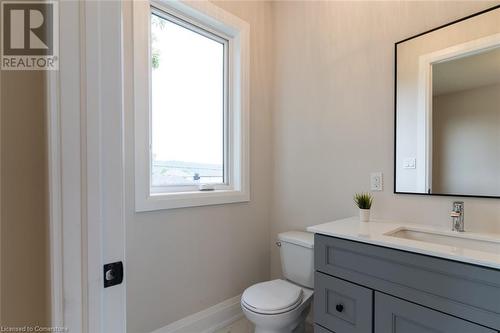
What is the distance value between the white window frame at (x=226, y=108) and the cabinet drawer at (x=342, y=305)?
924 mm

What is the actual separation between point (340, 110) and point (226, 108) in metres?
0.88

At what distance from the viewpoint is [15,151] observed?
0.51m

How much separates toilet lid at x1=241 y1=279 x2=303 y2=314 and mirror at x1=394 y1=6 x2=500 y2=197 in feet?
2.95

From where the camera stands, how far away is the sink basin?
3.96 feet

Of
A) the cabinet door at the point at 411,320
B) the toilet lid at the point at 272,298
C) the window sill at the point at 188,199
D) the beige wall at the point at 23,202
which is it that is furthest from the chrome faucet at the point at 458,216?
the beige wall at the point at 23,202

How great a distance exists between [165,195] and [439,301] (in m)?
1.45

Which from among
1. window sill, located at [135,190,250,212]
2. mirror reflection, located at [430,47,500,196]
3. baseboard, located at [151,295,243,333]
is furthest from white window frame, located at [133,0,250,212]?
mirror reflection, located at [430,47,500,196]

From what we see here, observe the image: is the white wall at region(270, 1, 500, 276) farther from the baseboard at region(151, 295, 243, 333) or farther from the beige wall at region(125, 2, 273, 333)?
the baseboard at region(151, 295, 243, 333)

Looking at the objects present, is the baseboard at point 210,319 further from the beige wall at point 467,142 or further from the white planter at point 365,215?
the beige wall at point 467,142

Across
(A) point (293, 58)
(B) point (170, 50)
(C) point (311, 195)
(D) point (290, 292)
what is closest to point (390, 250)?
(D) point (290, 292)

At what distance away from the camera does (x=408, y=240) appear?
1186 mm

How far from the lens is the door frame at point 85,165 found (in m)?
0.52

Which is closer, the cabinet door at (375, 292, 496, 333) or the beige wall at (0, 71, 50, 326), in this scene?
the beige wall at (0, 71, 50, 326)

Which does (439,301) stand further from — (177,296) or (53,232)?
(177,296)
